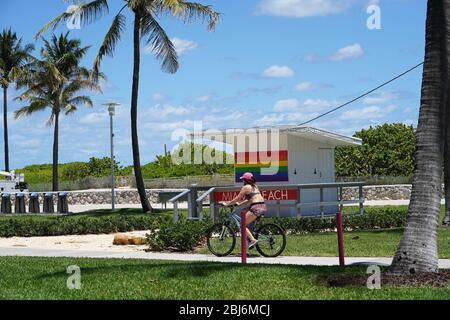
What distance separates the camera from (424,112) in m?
9.85

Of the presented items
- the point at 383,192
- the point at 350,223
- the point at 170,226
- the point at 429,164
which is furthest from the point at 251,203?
the point at 383,192

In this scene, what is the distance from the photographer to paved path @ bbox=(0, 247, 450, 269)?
1327 cm

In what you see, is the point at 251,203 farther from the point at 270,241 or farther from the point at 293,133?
the point at 293,133

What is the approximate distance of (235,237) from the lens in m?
14.9

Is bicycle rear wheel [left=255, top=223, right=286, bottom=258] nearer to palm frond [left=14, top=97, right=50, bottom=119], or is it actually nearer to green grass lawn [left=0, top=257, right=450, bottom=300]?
green grass lawn [left=0, top=257, right=450, bottom=300]

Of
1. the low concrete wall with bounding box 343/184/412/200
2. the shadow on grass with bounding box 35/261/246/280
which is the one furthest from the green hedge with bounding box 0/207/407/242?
the low concrete wall with bounding box 343/184/412/200

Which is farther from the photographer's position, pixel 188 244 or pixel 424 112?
pixel 188 244

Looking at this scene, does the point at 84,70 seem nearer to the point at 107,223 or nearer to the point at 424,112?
the point at 107,223

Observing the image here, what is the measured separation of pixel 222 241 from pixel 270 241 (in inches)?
39.9

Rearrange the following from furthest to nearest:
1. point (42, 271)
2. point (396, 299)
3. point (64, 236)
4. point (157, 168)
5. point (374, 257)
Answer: point (157, 168) < point (64, 236) < point (374, 257) < point (42, 271) < point (396, 299)

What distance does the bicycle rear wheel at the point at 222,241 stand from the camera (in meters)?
15.0

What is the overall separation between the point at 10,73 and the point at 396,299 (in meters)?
47.8
